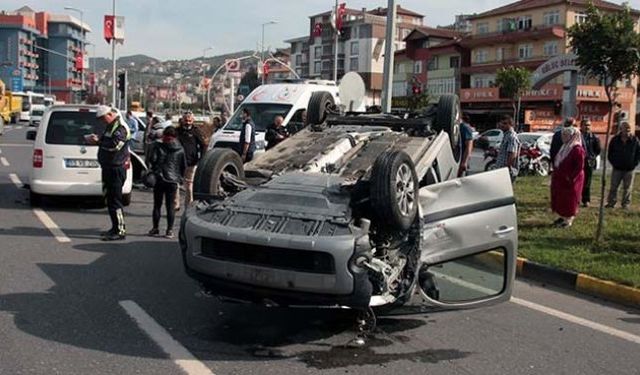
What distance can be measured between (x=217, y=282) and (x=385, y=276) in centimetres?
123

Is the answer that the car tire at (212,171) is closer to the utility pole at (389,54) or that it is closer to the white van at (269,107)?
the white van at (269,107)

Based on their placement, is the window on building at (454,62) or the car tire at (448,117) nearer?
the car tire at (448,117)

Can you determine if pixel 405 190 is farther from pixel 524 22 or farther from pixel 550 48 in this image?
pixel 524 22

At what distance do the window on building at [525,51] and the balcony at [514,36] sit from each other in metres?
0.69

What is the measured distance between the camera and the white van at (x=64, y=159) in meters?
11.9

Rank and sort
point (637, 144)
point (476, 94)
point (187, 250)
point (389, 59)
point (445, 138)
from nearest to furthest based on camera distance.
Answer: point (187, 250) < point (445, 138) < point (637, 144) < point (389, 59) < point (476, 94)

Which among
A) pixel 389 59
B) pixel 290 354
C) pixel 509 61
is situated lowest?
pixel 290 354

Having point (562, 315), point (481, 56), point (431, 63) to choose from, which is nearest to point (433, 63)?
point (431, 63)

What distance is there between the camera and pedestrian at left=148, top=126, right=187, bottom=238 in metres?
9.51

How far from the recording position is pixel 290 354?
5.18 meters

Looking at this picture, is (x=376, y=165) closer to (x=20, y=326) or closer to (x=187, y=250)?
(x=187, y=250)

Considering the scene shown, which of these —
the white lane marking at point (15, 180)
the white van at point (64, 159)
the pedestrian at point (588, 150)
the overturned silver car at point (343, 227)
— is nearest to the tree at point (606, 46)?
the pedestrian at point (588, 150)

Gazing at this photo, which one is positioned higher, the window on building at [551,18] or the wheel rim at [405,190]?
the window on building at [551,18]

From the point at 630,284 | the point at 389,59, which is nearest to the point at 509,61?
the point at 389,59
